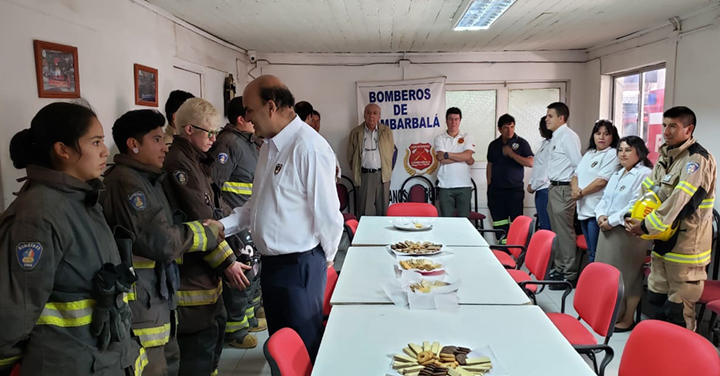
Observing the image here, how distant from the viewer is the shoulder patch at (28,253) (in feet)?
4.23

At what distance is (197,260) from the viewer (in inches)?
90.7

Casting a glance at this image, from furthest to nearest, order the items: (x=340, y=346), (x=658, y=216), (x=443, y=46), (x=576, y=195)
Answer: (x=443, y=46), (x=576, y=195), (x=658, y=216), (x=340, y=346)

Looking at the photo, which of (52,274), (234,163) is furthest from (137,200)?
(234,163)

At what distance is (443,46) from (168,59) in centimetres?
330

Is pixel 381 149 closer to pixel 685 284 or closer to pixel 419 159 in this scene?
pixel 419 159

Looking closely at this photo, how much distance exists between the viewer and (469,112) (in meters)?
6.30

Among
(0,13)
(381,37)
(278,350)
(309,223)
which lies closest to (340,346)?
(278,350)

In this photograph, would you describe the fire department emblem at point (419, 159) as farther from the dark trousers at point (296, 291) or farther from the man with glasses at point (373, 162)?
the dark trousers at point (296, 291)

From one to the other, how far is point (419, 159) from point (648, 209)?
338 cm

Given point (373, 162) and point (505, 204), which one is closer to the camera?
point (505, 204)

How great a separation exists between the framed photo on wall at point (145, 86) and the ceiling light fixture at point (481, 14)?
96.1 inches

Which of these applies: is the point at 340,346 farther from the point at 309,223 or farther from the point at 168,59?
the point at 168,59

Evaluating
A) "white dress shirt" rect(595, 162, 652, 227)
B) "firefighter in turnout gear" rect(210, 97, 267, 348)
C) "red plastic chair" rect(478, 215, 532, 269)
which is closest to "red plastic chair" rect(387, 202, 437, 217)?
"red plastic chair" rect(478, 215, 532, 269)

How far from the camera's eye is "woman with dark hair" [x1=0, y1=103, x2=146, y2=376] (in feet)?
4.26
